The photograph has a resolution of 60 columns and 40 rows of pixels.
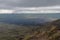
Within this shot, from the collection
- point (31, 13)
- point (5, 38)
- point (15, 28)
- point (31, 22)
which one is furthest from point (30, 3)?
point (5, 38)

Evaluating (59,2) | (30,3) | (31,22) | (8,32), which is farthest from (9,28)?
(59,2)

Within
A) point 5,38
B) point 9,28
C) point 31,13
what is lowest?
point 5,38

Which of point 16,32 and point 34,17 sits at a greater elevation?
point 34,17

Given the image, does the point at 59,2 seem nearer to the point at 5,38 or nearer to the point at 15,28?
the point at 15,28

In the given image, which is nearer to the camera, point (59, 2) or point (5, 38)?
point (5, 38)

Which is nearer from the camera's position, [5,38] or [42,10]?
[5,38]

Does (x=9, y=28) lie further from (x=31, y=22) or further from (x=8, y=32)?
(x=31, y=22)
